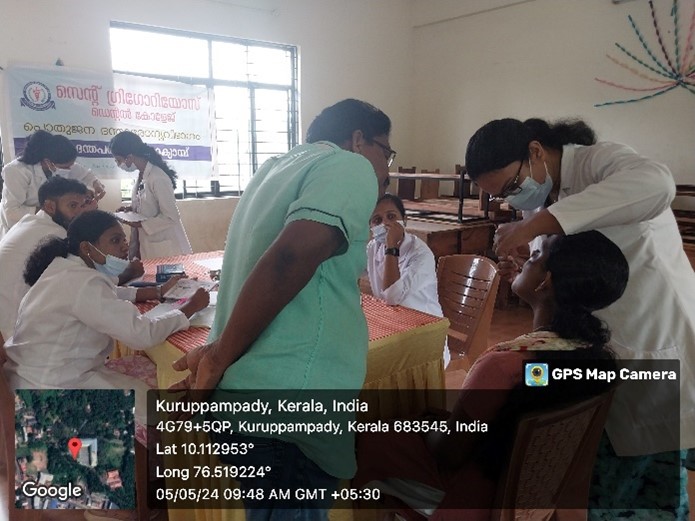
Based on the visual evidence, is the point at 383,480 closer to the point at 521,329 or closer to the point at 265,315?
the point at 265,315

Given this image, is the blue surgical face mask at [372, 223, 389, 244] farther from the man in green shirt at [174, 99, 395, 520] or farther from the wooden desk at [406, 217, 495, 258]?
the wooden desk at [406, 217, 495, 258]

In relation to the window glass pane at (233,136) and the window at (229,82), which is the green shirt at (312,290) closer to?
the window at (229,82)

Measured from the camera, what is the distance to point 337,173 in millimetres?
760

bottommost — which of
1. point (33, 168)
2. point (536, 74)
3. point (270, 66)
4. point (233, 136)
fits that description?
point (33, 168)

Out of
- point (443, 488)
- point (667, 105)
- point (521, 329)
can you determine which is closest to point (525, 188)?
point (443, 488)

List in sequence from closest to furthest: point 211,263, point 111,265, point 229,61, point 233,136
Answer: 1. point 111,265
2. point 211,263
3. point 229,61
4. point 233,136

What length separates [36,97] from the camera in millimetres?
4105

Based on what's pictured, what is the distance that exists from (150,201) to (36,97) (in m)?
1.71

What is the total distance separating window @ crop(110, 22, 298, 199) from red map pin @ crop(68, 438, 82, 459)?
3.54m

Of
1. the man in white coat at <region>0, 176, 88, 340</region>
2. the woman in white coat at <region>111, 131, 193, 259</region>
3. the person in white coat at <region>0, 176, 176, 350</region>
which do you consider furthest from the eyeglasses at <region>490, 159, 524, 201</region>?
the woman in white coat at <region>111, 131, 193, 259</region>

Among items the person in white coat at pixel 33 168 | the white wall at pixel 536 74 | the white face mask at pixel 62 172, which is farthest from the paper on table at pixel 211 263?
the white wall at pixel 536 74

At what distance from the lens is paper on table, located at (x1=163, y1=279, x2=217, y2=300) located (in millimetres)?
2039

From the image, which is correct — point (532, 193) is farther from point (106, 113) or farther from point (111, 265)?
point (106, 113)

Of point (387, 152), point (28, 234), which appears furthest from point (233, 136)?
point (387, 152)
